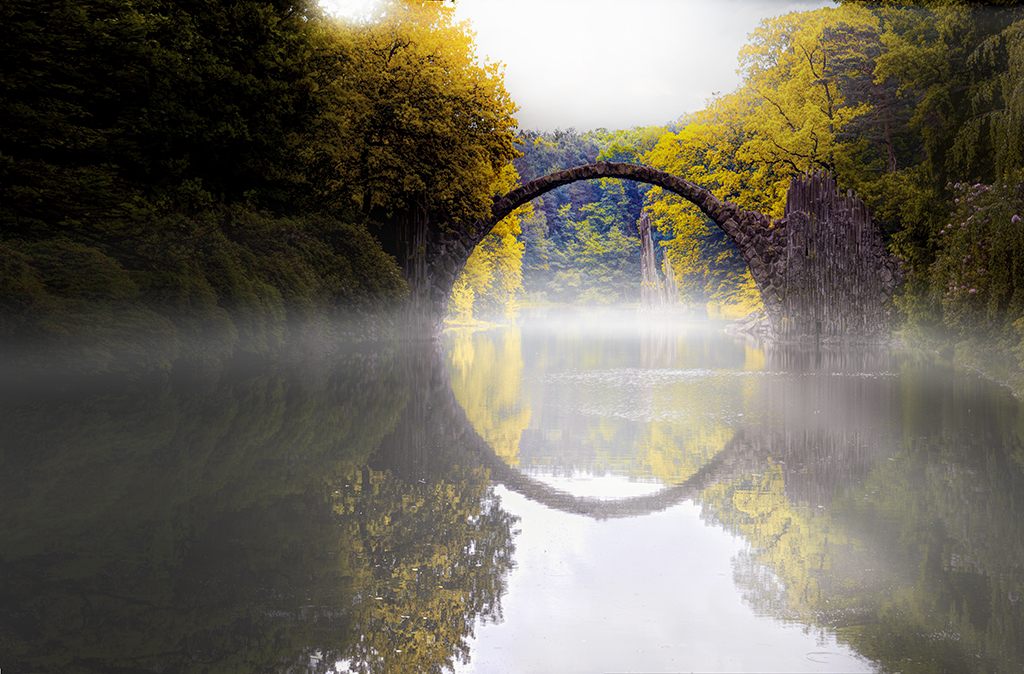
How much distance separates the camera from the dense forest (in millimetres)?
14656

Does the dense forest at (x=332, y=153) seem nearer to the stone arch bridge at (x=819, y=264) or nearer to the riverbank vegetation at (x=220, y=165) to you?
the riverbank vegetation at (x=220, y=165)

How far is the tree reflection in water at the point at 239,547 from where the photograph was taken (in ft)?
10.5

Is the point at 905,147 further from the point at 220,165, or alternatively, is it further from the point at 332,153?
the point at 220,165

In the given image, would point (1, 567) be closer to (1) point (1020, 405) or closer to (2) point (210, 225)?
(1) point (1020, 405)

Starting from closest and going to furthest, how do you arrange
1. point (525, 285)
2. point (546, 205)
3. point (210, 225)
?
point (210, 225)
point (525, 285)
point (546, 205)

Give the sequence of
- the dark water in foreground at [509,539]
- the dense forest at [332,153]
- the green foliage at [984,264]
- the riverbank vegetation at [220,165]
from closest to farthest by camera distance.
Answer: the dark water in foreground at [509,539]
the green foliage at [984,264]
the riverbank vegetation at [220,165]
the dense forest at [332,153]

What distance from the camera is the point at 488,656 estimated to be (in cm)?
310

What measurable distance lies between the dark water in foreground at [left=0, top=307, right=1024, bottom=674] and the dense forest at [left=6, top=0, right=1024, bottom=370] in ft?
18.6

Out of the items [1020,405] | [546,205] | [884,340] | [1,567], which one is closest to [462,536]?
[1,567]

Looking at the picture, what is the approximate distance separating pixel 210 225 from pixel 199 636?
57.4ft

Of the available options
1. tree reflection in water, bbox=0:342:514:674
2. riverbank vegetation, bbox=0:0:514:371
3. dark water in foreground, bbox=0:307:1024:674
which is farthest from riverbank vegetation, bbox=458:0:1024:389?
tree reflection in water, bbox=0:342:514:674

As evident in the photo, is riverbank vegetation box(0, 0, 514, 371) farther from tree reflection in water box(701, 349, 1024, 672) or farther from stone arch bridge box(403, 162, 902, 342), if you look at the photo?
tree reflection in water box(701, 349, 1024, 672)

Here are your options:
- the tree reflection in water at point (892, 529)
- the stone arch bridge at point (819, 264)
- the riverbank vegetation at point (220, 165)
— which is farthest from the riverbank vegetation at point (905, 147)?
the riverbank vegetation at point (220, 165)

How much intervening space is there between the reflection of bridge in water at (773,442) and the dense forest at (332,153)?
14.0ft
